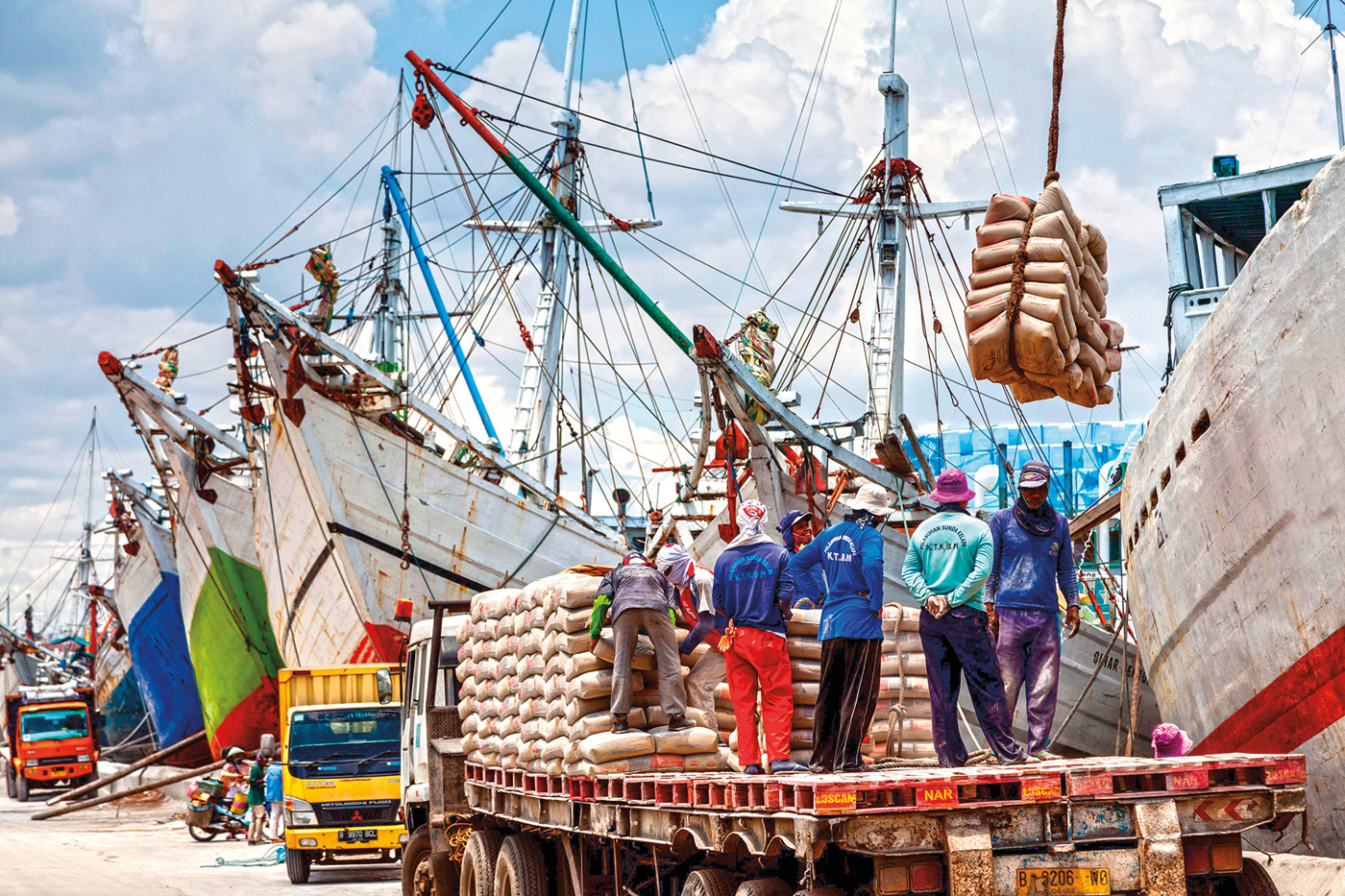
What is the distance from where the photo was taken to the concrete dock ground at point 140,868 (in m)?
15.7

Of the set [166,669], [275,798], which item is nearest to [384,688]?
[275,798]

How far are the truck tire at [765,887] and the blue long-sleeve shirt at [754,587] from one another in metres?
1.80

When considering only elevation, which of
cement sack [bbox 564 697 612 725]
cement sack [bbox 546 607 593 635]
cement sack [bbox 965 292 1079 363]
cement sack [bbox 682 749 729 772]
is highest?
cement sack [bbox 965 292 1079 363]

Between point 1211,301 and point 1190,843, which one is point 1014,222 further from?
point 1211,301

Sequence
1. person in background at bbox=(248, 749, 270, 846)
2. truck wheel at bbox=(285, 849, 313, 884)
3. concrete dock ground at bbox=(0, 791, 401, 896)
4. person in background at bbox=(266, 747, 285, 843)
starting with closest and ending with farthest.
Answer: concrete dock ground at bbox=(0, 791, 401, 896)
truck wheel at bbox=(285, 849, 313, 884)
person in background at bbox=(266, 747, 285, 843)
person in background at bbox=(248, 749, 270, 846)

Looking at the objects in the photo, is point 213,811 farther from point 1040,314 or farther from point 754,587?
point 1040,314

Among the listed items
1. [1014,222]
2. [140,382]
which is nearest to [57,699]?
[140,382]

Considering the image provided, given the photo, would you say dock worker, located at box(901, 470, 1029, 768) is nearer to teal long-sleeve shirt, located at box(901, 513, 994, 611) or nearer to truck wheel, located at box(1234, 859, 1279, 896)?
teal long-sleeve shirt, located at box(901, 513, 994, 611)

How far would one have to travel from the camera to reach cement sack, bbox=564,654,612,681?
834cm

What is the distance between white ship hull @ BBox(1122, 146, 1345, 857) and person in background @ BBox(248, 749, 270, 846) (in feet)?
54.5

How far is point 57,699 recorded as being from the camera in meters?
39.3

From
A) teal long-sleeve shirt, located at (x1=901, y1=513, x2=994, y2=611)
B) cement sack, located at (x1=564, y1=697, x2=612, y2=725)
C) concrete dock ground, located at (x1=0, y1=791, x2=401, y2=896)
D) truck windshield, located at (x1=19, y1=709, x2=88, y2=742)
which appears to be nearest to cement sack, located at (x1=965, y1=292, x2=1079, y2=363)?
teal long-sleeve shirt, located at (x1=901, y1=513, x2=994, y2=611)

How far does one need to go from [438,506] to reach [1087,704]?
11583mm

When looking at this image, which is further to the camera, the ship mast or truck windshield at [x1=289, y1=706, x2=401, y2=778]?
the ship mast
